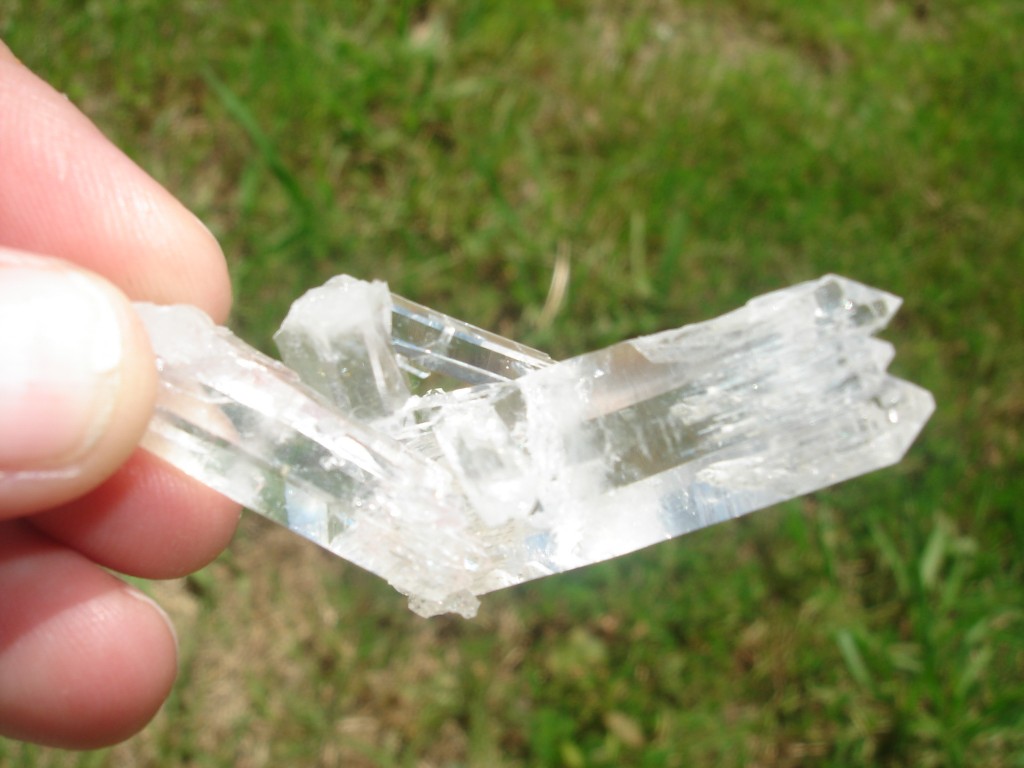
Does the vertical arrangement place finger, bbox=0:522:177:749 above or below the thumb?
below

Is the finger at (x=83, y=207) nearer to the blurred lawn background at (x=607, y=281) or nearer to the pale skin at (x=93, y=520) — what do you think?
the pale skin at (x=93, y=520)

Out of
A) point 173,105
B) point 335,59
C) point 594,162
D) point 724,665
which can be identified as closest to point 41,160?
point 173,105

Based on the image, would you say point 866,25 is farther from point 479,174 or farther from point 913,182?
point 479,174

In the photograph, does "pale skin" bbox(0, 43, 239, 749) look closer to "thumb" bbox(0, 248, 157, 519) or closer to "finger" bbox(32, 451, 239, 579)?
"finger" bbox(32, 451, 239, 579)

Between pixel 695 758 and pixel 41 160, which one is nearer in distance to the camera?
pixel 41 160

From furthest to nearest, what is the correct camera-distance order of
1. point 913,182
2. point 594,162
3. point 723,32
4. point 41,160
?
point 723,32, point 913,182, point 594,162, point 41,160

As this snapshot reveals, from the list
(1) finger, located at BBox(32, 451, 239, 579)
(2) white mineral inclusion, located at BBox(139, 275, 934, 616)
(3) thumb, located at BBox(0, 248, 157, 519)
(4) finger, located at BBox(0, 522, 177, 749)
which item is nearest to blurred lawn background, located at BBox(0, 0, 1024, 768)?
(4) finger, located at BBox(0, 522, 177, 749)
